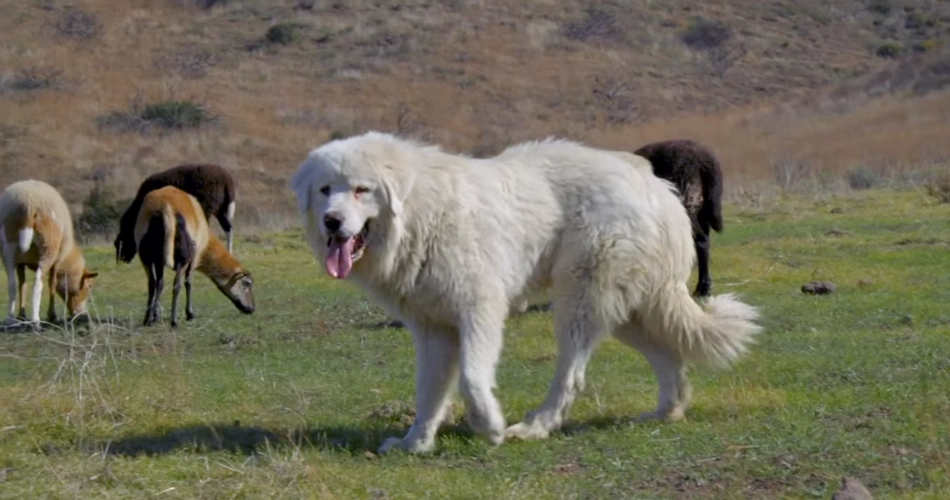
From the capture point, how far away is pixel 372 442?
326 inches

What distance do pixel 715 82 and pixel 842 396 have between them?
47.8 m

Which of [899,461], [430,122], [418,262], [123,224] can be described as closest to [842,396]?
[899,461]

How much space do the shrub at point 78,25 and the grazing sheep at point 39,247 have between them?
41.1m

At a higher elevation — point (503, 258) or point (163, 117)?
point (503, 258)

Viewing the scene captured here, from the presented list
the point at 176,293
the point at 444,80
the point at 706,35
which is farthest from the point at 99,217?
the point at 706,35

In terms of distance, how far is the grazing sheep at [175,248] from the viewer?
15.9 m

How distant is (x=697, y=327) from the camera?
337 inches

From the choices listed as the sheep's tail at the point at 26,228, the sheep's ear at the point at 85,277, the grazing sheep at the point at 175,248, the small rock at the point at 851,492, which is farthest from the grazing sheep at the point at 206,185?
the small rock at the point at 851,492

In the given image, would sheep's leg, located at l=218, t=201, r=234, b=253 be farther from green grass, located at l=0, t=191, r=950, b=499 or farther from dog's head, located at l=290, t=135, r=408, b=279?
dog's head, located at l=290, t=135, r=408, b=279

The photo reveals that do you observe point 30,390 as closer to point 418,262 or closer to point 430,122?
point 418,262

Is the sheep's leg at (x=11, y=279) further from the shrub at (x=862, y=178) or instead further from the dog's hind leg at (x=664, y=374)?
the shrub at (x=862, y=178)

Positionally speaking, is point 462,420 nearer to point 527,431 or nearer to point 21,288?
point 527,431

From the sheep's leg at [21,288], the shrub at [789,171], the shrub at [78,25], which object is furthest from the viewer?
the shrub at [78,25]

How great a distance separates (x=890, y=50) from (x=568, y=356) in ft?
176
